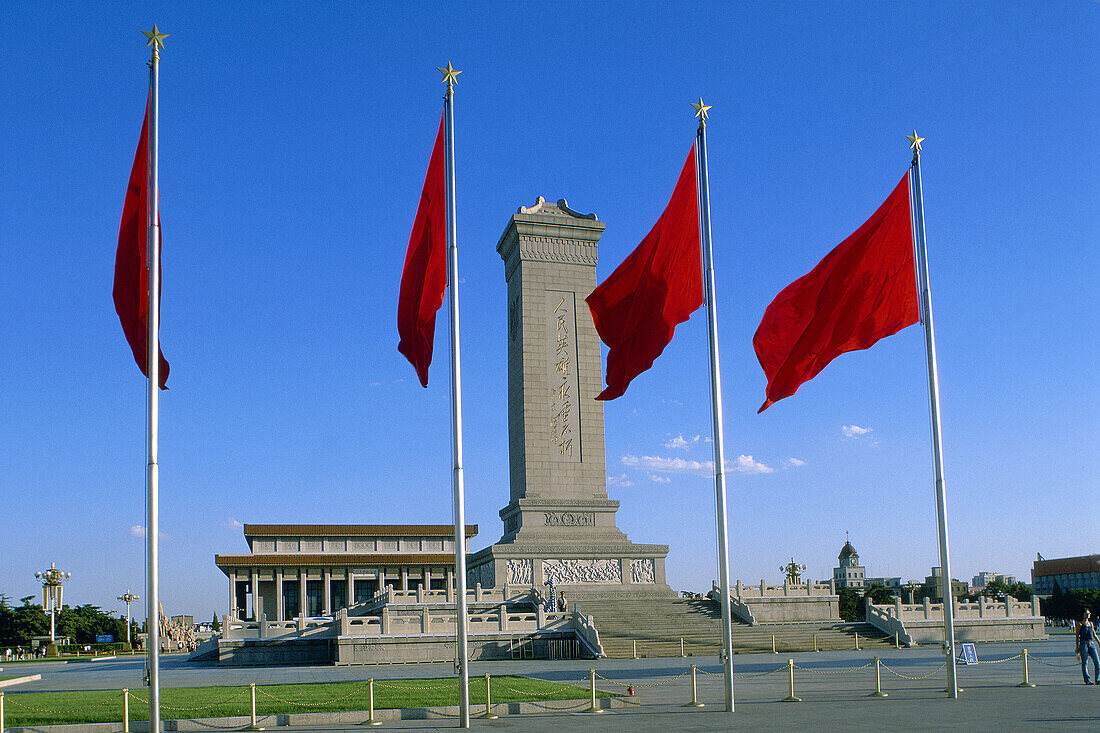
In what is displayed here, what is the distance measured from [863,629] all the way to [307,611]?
147 ft

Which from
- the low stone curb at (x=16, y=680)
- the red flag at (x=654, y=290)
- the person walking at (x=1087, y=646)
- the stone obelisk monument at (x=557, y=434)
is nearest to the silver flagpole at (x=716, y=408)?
the red flag at (x=654, y=290)

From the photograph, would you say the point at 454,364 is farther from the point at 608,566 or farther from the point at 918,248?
the point at 608,566

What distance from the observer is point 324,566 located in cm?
6662

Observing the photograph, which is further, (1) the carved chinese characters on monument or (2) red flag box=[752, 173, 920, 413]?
(1) the carved chinese characters on monument

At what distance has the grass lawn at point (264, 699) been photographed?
589 inches

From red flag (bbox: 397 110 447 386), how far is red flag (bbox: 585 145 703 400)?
8.19ft

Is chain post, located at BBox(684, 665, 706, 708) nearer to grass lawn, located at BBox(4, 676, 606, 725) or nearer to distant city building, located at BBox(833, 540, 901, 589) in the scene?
grass lawn, located at BBox(4, 676, 606, 725)

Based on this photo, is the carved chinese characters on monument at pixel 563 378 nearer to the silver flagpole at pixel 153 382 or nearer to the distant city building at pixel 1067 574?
the silver flagpole at pixel 153 382

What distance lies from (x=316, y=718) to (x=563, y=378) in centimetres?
2812

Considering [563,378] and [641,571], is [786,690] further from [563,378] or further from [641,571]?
[563,378]

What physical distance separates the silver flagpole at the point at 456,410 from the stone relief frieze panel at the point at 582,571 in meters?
24.2

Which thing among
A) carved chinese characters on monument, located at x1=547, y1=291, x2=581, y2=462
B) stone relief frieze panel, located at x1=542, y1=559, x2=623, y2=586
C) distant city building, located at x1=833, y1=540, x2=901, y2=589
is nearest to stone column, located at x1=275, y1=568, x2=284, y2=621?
carved chinese characters on monument, located at x1=547, y1=291, x2=581, y2=462

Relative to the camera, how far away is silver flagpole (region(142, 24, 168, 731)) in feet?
38.7

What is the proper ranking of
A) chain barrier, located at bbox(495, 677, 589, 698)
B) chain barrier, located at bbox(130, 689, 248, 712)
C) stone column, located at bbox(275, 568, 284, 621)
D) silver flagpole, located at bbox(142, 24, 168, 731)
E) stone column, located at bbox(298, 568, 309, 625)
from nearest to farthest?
silver flagpole, located at bbox(142, 24, 168, 731)
chain barrier, located at bbox(130, 689, 248, 712)
chain barrier, located at bbox(495, 677, 589, 698)
stone column, located at bbox(298, 568, 309, 625)
stone column, located at bbox(275, 568, 284, 621)
